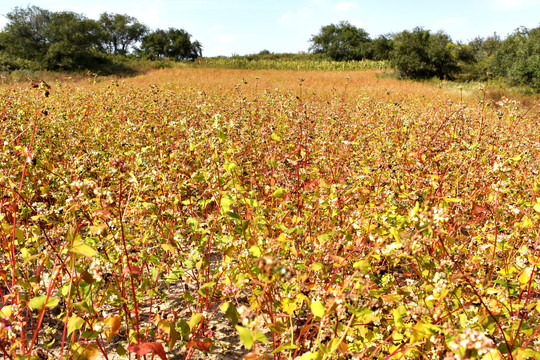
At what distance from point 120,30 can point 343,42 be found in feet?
158

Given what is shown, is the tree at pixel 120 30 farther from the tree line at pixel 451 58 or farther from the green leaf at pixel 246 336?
the green leaf at pixel 246 336

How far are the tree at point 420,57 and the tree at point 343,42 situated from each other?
68.4 feet

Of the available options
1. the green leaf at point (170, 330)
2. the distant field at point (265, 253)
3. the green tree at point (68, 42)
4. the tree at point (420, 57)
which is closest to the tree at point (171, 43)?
the green tree at point (68, 42)

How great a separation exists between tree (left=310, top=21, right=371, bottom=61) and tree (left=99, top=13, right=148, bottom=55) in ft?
131

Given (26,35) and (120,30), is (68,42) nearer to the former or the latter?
(26,35)

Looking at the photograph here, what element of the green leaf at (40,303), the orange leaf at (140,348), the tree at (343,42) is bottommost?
the orange leaf at (140,348)

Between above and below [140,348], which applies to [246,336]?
above

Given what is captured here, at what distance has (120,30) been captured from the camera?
7506 centimetres

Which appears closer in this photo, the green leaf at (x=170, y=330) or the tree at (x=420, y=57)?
the green leaf at (x=170, y=330)

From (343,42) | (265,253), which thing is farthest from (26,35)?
(343,42)

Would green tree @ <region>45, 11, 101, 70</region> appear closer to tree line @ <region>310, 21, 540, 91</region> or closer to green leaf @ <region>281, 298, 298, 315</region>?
tree line @ <region>310, 21, 540, 91</region>

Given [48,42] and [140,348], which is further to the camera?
[48,42]

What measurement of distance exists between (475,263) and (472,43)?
298ft

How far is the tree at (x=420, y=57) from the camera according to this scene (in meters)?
29.6
